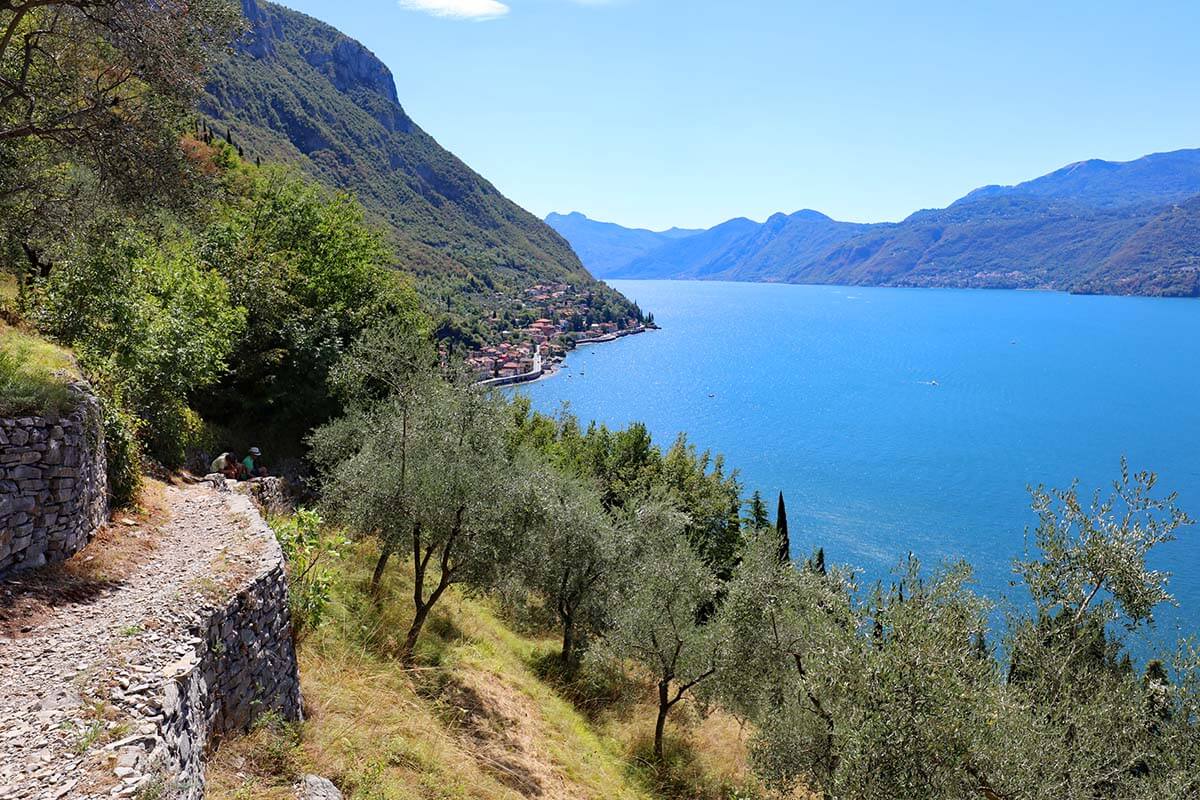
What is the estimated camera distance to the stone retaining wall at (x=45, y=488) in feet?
29.1

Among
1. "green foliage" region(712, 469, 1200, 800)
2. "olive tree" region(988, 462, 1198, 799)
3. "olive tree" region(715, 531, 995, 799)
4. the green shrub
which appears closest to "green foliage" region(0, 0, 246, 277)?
the green shrub

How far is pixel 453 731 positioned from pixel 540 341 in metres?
146

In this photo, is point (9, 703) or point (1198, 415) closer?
point (9, 703)

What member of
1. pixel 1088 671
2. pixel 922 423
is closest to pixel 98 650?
pixel 1088 671

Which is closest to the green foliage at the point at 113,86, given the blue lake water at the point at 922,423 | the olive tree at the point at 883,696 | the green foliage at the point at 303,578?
the green foliage at the point at 303,578

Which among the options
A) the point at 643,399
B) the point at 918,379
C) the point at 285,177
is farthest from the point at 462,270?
the point at 285,177

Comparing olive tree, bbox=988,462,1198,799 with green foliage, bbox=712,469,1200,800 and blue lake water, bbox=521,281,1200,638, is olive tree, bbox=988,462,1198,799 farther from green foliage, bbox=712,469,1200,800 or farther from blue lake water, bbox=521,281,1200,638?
blue lake water, bbox=521,281,1200,638

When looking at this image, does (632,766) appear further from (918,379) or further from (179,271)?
(918,379)

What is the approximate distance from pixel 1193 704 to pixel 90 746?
17052 mm

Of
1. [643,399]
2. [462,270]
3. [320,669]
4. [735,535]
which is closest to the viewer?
[320,669]

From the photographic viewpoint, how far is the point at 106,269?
15992mm

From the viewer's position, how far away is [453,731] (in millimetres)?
13602

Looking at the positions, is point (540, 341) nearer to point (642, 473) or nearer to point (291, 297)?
point (642, 473)

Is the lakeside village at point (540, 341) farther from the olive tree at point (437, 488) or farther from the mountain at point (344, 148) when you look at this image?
the olive tree at point (437, 488)
